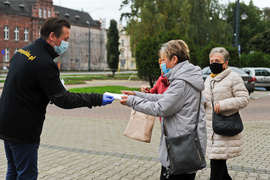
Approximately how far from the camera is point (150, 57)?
64.9 feet

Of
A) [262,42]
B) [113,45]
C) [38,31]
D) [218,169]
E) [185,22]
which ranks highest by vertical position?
[38,31]

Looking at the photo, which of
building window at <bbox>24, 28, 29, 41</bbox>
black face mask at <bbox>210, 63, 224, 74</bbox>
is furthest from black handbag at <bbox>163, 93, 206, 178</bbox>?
building window at <bbox>24, 28, 29, 41</bbox>

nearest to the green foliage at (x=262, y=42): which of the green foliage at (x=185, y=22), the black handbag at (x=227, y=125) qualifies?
the green foliage at (x=185, y=22)

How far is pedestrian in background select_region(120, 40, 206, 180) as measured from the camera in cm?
298

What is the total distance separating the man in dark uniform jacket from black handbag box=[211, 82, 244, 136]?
1.82 meters

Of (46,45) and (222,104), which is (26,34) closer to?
(222,104)

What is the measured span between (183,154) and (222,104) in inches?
51.1

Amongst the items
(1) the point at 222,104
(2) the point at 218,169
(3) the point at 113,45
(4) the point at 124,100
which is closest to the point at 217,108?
(1) the point at 222,104

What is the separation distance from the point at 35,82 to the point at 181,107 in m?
1.25

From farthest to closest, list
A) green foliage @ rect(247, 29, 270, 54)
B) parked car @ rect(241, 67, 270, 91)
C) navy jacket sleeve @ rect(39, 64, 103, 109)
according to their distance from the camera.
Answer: green foliage @ rect(247, 29, 270, 54) < parked car @ rect(241, 67, 270, 91) < navy jacket sleeve @ rect(39, 64, 103, 109)

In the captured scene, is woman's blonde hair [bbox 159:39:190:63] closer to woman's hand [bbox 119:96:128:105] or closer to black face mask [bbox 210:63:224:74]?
woman's hand [bbox 119:96:128:105]

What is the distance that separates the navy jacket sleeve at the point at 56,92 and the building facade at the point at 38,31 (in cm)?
4876

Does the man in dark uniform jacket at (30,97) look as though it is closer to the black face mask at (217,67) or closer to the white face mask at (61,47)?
the white face mask at (61,47)

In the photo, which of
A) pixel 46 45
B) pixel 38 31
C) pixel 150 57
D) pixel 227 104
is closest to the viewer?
pixel 46 45
